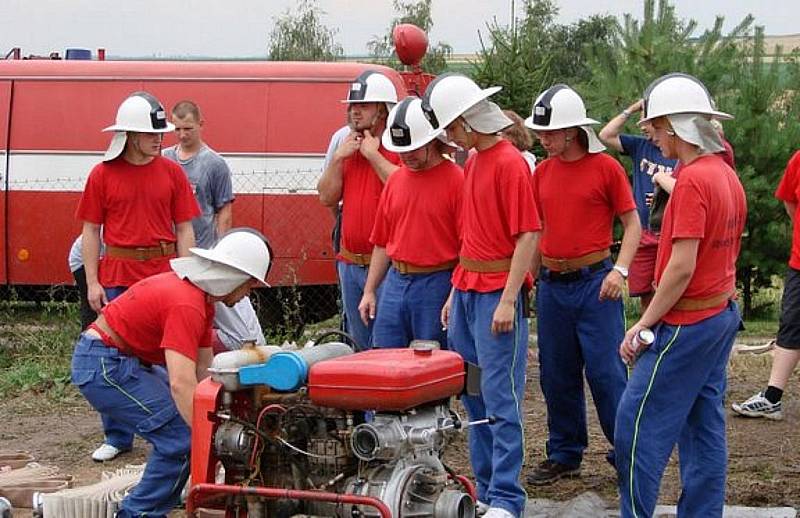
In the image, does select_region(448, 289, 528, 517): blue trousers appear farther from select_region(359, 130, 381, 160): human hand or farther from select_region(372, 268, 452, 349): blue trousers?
select_region(359, 130, 381, 160): human hand

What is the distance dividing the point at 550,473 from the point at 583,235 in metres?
1.30

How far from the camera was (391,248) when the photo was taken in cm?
676

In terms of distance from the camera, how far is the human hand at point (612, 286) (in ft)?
21.4

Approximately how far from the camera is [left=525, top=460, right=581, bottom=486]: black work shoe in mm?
6930

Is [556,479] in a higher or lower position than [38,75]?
lower

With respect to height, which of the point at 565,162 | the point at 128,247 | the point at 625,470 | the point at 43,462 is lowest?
the point at 43,462

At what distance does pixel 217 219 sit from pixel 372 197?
164 centimetres

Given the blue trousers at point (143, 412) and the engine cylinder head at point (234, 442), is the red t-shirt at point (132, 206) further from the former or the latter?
the engine cylinder head at point (234, 442)

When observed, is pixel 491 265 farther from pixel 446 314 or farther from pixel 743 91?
pixel 743 91

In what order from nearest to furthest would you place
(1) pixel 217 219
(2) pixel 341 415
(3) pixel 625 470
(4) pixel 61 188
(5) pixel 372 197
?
(2) pixel 341 415 → (3) pixel 625 470 → (5) pixel 372 197 → (1) pixel 217 219 → (4) pixel 61 188

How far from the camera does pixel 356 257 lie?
7.51 m

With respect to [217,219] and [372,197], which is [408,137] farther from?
[217,219]

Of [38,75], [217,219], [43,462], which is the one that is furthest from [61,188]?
[43,462]

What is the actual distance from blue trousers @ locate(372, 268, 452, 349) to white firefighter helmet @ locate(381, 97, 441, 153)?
0.68 metres
